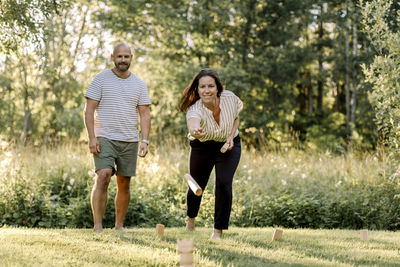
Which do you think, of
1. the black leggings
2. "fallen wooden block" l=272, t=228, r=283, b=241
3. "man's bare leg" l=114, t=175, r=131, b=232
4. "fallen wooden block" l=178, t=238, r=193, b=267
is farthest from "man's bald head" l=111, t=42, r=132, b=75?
"fallen wooden block" l=178, t=238, r=193, b=267

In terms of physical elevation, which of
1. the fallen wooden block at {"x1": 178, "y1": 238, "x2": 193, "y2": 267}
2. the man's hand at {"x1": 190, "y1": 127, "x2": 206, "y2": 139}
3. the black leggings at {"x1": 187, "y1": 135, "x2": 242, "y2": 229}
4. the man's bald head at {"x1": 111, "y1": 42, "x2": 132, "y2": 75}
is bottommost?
the fallen wooden block at {"x1": 178, "y1": 238, "x2": 193, "y2": 267}

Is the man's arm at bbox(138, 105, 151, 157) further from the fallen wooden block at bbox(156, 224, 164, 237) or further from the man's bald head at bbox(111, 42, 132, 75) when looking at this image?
the fallen wooden block at bbox(156, 224, 164, 237)

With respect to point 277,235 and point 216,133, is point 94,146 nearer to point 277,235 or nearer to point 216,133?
point 216,133

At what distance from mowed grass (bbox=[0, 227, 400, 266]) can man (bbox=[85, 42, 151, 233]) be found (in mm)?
506

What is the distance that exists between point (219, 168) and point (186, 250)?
5.90 ft

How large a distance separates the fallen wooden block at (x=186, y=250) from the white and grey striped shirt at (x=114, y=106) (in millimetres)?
2073

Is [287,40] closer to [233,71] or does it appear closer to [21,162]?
[233,71]

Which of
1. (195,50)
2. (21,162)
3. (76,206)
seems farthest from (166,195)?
(195,50)

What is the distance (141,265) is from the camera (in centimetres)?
326

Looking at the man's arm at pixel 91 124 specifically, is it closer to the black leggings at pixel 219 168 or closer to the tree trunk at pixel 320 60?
the black leggings at pixel 219 168

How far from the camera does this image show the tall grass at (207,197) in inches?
241

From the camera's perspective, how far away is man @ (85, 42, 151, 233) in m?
4.63

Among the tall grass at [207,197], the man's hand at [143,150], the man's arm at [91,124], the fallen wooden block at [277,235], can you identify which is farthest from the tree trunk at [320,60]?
the man's arm at [91,124]

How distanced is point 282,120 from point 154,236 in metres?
16.5
